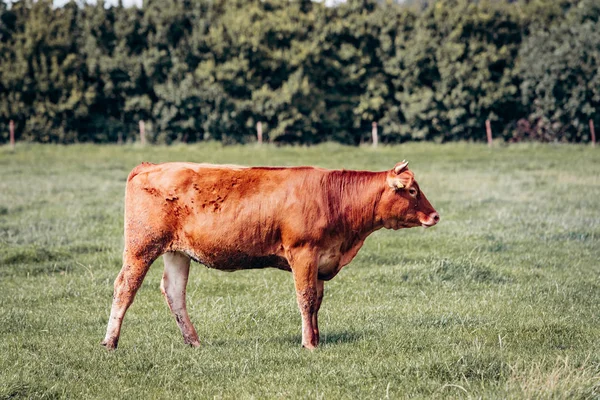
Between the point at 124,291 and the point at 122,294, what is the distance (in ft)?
0.12

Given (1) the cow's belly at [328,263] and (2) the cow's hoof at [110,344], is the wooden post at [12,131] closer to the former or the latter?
(2) the cow's hoof at [110,344]

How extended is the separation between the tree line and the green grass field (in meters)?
27.0

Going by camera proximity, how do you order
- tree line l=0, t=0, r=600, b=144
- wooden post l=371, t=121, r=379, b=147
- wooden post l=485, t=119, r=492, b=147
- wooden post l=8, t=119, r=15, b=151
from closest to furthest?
wooden post l=8, t=119, r=15, b=151 → wooden post l=485, t=119, r=492, b=147 → tree line l=0, t=0, r=600, b=144 → wooden post l=371, t=121, r=379, b=147

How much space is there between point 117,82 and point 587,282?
39742 millimetres

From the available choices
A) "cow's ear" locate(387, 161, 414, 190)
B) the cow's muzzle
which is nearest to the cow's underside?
"cow's ear" locate(387, 161, 414, 190)

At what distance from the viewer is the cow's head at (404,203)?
8664 millimetres

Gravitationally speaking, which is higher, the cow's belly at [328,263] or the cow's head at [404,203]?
the cow's head at [404,203]

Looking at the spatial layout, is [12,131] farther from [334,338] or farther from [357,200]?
[357,200]

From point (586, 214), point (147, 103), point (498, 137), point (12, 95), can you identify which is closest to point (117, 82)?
point (147, 103)

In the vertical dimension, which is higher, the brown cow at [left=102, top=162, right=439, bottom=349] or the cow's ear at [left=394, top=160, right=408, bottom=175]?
the cow's ear at [left=394, top=160, right=408, bottom=175]

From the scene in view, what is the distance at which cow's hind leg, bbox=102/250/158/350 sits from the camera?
339 inches

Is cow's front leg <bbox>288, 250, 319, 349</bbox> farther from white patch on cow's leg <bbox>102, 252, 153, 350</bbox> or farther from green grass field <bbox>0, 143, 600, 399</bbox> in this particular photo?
white patch on cow's leg <bbox>102, 252, 153, 350</bbox>

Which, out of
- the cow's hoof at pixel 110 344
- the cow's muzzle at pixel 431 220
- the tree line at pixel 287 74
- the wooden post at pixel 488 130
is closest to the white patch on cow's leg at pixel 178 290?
the cow's hoof at pixel 110 344

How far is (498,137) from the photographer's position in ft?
162
